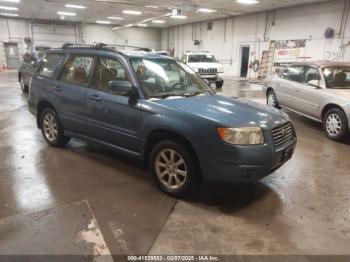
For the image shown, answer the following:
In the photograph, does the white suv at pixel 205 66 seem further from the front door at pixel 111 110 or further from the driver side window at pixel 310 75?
the front door at pixel 111 110

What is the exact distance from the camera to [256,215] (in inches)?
115

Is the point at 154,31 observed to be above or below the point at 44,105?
above

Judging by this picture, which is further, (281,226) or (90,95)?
(90,95)

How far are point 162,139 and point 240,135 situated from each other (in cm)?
92

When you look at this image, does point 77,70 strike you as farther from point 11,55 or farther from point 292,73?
point 11,55

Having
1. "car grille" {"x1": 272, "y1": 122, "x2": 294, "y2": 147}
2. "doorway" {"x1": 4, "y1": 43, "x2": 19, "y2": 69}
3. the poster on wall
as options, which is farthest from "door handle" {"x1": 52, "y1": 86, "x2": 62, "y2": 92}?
"doorway" {"x1": 4, "y1": 43, "x2": 19, "y2": 69}

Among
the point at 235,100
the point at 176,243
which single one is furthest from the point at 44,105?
the point at 176,243

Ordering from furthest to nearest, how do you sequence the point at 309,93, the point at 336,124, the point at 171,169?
the point at 309,93
the point at 336,124
the point at 171,169

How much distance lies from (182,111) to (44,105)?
2866mm

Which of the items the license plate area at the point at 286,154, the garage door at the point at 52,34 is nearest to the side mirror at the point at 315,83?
the license plate area at the point at 286,154

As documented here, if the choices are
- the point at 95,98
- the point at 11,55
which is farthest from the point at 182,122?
the point at 11,55

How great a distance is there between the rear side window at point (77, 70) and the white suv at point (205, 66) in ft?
29.8

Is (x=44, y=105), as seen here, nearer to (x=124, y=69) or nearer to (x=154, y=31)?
(x=124, y=69)

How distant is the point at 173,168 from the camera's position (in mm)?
3146
